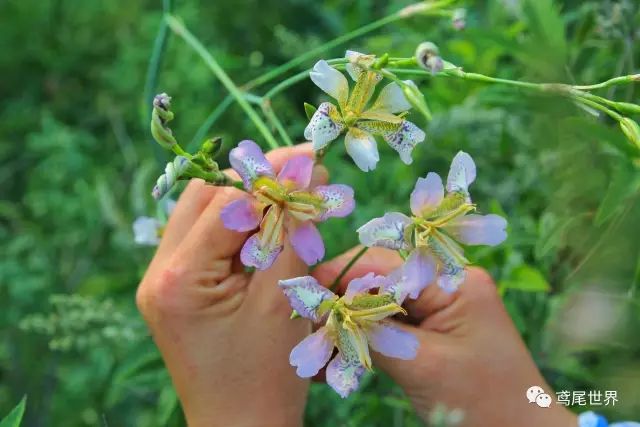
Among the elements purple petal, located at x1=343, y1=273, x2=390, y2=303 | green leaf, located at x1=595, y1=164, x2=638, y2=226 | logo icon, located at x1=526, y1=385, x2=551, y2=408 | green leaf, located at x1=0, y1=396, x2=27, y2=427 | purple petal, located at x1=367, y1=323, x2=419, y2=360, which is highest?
purple petal, located at x1=343, y1=273, x2=390, y2=303

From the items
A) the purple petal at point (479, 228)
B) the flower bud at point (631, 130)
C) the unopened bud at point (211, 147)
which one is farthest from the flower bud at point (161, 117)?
the flower bud at point (631, 130)

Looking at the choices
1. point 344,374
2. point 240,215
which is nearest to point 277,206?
point 240,215

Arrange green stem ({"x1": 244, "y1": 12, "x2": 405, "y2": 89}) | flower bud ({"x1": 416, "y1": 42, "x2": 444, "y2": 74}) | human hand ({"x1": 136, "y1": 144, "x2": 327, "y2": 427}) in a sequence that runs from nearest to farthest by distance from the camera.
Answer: flower bud ({"x1": 416, "y1": 42, "x2": 444, "y2": 74}) → human hand ({"x1": 136, "y1": 144, "x2": 327, "y2": 427}) → green stem ({"x1": 244, "y1": 12, "x2": 405, "y2": 89})

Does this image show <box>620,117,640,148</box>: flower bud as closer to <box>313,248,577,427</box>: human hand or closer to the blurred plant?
<box>313,248,577,427</box>: human hand

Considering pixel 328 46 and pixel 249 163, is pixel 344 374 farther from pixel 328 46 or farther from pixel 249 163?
pixel 328 46

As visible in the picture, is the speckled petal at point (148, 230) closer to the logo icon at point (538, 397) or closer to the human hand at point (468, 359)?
the human hand at point (468, 359)

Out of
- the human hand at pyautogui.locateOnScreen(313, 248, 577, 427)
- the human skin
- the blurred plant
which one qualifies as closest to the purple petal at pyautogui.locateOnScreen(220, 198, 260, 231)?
the human skin
